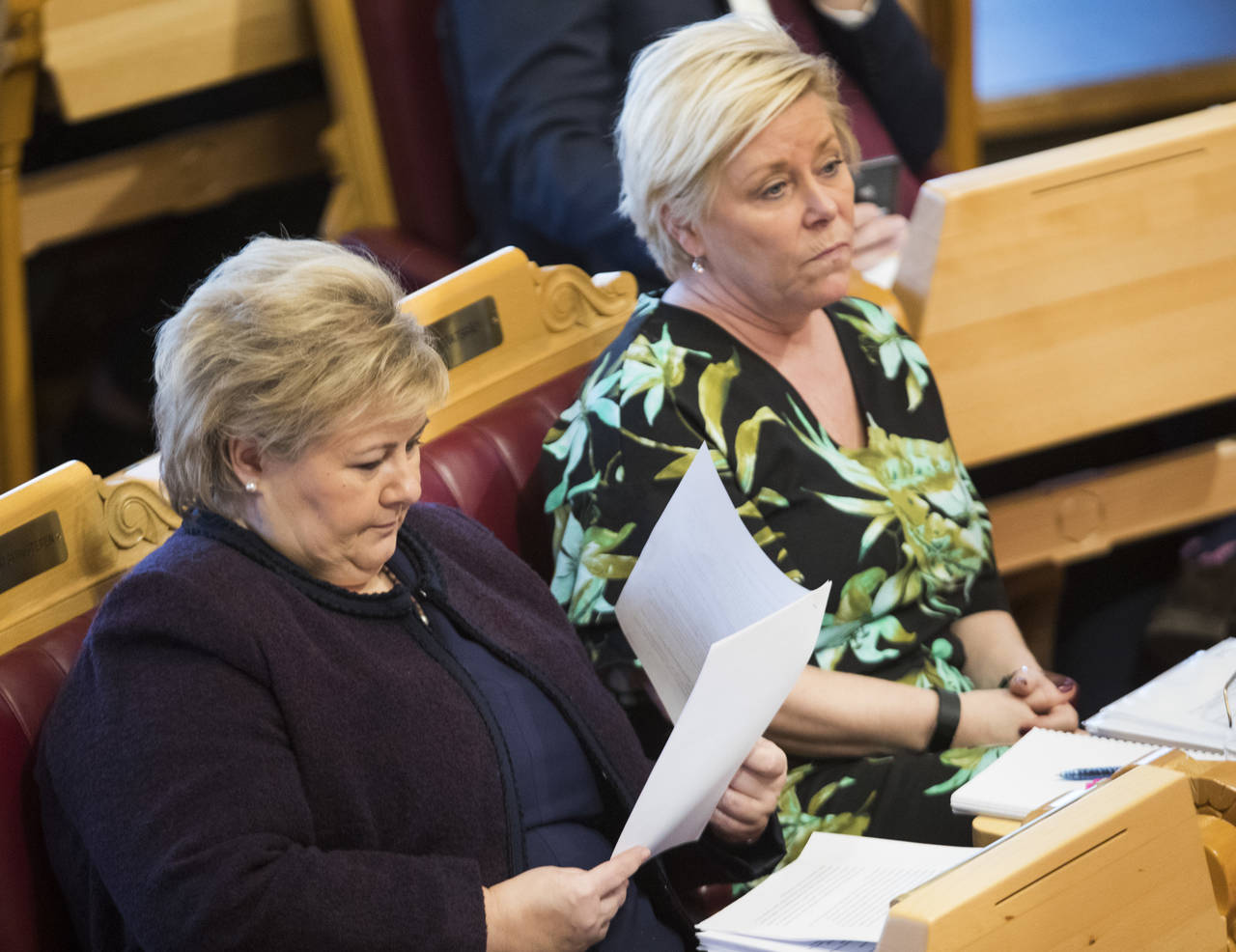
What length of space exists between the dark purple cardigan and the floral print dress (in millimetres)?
341

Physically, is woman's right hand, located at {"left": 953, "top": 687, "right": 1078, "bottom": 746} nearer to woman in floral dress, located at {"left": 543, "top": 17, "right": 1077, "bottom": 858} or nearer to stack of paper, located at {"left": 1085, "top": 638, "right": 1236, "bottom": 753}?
woman in floral dress, located at {"left": 543, "top": 17, "right": 1077, "bottom": 858}

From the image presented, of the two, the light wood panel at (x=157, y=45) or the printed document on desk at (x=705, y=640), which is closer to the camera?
the printed document on desk at (x=705, y=640)

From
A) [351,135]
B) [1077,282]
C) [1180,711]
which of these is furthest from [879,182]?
[1180,711]

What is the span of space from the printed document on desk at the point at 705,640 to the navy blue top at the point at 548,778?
101 mm

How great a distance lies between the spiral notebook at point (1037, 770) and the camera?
1.31 metres

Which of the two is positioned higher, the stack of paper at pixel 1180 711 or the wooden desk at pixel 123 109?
the wooden desk at pixel 123 109

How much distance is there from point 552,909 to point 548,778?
0.57 ft

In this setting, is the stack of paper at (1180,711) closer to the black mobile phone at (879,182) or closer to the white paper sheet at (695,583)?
the white paper sheet at (695,583)

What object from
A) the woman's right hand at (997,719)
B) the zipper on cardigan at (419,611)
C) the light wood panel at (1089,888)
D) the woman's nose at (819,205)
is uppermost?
the woman's nose at (819,205)

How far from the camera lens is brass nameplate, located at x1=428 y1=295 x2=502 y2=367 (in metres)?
1.83

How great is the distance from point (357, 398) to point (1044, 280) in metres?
1.23

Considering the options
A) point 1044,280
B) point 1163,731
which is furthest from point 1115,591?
point 1163,731

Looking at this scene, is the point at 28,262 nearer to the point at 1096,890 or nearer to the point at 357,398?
the point at 357,398

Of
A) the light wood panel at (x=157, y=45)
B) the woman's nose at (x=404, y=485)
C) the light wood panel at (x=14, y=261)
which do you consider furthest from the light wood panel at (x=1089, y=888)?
the light wood panel at (x=157, y=45)
